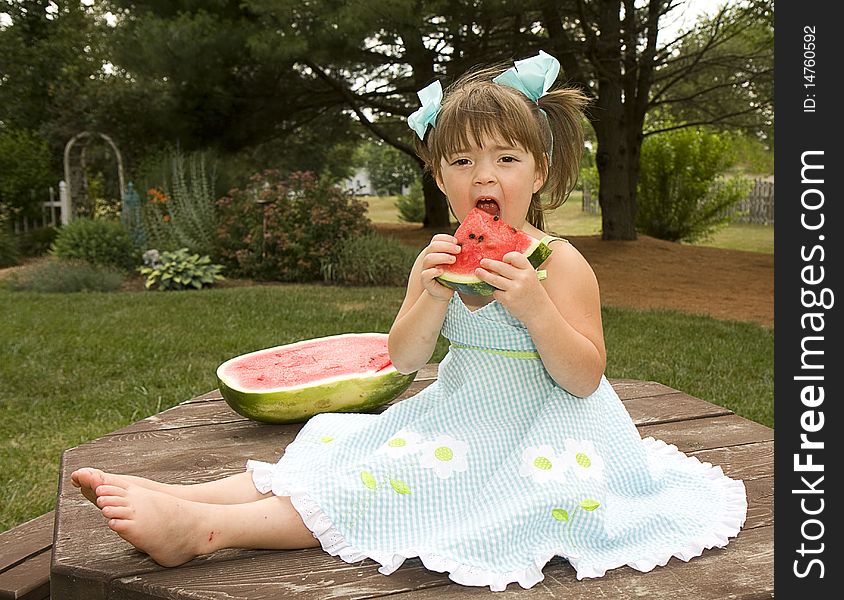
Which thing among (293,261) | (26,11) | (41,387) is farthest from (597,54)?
(26,11)

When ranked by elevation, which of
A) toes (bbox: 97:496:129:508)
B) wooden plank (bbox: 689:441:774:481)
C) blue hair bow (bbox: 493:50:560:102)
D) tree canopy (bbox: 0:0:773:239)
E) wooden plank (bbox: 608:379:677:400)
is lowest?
wooden plank (bbox: 689:441:774:481)

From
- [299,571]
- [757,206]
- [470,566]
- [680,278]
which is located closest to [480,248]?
[470,566]

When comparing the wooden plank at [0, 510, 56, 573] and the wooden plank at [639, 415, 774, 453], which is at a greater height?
the wooden plank at [639, 415, 774, 453]

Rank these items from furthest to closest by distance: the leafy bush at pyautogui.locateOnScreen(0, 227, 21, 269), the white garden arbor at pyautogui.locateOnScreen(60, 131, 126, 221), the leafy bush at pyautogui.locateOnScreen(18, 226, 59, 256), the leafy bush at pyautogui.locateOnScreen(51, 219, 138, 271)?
the white garden arbor at pyautogui.locateOnScreen(60, 131, 126, 221) → the leafy bush at pyautogui.locateOnScreen(18, 226, 59, 256) → the leafy bush at pyautogui.locateOnScreen(0, 227, 21, 269) → the leafy bush at pyautogui.locateOnScreen(51, 219, 138, 271)

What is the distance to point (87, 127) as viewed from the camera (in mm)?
17500

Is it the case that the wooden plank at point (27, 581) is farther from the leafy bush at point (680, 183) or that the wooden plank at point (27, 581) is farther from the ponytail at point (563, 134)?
the leafy bush at point (680, 183)

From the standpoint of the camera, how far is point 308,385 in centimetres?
318

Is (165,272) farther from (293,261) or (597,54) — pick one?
(597,54)

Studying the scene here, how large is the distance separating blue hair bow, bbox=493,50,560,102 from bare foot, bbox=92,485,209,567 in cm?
143

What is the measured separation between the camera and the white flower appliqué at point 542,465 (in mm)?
2094

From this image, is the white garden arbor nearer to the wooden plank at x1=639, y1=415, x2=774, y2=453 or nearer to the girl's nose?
the wooden plank at x1=639, y1=415, x2=774, y2=453

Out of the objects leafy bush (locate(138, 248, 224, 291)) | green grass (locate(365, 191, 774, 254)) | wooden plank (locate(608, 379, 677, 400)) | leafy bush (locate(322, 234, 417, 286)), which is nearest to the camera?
wooden plank (locate(608, 379, 677, 400))

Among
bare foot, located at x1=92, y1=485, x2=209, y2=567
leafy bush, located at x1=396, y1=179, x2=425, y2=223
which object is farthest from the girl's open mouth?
leafy bush, located at x1=396, y1=179, x2=425, y2=223

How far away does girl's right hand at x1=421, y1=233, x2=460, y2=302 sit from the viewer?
81.4 inches
